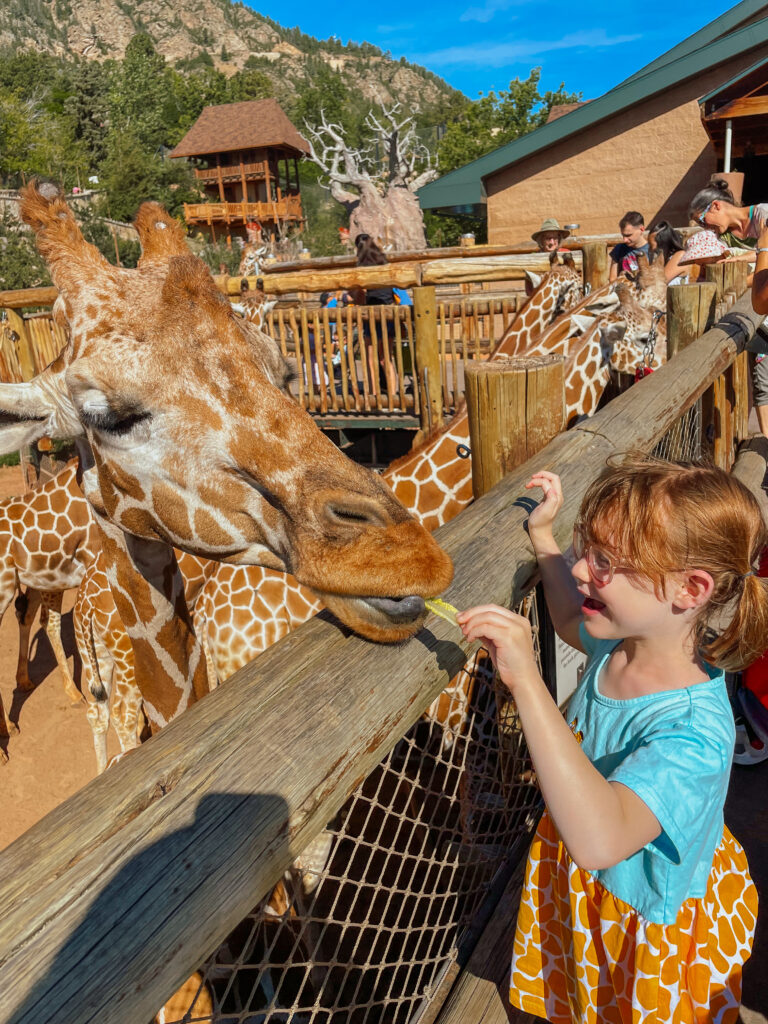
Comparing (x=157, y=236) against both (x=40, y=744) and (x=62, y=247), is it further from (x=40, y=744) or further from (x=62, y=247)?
(x=40, y=744)

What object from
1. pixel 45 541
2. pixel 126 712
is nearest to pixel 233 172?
pixel 45 541

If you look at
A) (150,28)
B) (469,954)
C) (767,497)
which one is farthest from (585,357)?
(150,28)

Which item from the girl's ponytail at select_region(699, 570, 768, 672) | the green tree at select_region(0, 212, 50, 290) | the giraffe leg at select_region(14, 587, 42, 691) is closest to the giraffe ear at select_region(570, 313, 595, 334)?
the girl's ponytail at select_region(699, 570, 768, 672)

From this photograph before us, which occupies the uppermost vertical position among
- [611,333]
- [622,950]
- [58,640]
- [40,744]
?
[611,333]

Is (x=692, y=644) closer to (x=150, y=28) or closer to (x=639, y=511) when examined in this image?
(x=639, y=511)

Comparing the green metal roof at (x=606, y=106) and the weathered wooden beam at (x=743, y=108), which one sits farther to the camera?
the green metal roof at (x=606, y=106)

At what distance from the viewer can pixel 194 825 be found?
880mm

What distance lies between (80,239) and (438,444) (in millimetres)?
2301

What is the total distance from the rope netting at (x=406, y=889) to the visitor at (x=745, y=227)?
9.83 feet

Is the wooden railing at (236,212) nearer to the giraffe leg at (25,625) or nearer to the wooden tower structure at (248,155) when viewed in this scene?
the wooden tower structure at (248,155)

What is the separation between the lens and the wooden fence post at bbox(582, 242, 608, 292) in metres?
7.00

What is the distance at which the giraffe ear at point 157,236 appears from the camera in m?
2.43

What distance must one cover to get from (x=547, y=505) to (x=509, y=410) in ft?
1.79

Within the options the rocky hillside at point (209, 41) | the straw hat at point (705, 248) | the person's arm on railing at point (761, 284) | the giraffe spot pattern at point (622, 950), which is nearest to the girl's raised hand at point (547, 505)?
the giraffe spot pattern at point (622, 950)
